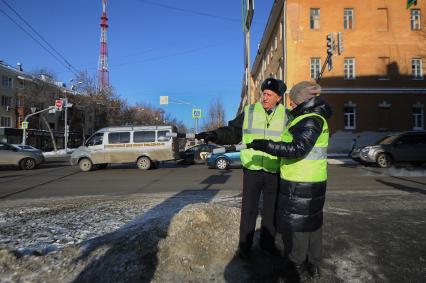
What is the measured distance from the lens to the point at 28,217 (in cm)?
634

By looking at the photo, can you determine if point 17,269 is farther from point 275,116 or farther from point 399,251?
point 399,251

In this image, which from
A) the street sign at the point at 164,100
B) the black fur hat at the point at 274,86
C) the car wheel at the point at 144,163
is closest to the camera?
the black fur hat at the point at 274,86

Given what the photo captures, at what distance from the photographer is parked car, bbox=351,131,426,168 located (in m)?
18.0

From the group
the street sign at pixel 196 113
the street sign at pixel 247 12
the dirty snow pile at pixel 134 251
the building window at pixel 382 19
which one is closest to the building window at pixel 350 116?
the building window at pixel 382 19

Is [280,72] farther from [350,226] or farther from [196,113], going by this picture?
[350,226]

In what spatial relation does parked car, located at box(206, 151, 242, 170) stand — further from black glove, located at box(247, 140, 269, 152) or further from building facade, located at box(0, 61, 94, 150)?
building facade, located at box(0, 61, 94, 150)

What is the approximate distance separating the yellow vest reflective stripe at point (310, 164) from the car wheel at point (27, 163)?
67.1ft

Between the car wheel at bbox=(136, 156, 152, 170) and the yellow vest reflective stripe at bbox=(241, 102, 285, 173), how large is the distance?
51.5 feet

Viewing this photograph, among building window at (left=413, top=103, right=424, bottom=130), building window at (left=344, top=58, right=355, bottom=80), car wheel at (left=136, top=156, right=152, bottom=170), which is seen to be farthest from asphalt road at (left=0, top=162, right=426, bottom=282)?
building window at (left=413, top=103, right=424, bottom=130)

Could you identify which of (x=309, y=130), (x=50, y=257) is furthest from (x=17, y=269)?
(x=309, y=130)

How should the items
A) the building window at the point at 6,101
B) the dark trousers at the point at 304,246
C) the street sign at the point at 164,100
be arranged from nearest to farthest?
the dark trousers at the point at 304,246
the street sign at the point at 164,100
the building window at the point at 6,101

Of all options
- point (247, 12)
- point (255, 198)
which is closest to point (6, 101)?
point (247, 12)

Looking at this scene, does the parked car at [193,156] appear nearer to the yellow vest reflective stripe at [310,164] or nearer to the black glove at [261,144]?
the yellow vest reflective stripe at [310,164]

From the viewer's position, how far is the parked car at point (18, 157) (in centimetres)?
2066
